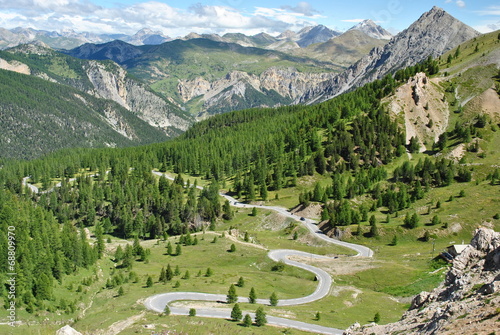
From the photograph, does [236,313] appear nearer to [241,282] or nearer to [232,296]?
[232,296]

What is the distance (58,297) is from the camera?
3428 inches

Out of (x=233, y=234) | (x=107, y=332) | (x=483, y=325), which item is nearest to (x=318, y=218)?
(x=233, y=234)

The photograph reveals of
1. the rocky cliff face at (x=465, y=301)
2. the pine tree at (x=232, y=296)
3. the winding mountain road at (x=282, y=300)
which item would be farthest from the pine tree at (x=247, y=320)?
the rocky cliff face at (x=465, y=301)

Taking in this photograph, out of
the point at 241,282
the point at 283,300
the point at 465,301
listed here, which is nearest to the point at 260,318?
the point at 283,300

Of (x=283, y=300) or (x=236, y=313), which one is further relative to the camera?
(x=283, y=300)

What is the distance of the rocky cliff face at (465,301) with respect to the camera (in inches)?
1256

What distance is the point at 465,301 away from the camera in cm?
3678

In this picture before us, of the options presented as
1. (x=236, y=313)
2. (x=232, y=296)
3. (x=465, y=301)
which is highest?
(x=465, y=301)

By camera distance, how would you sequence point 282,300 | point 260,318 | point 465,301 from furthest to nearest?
point 282,300 → point 260,318 → point 465,301

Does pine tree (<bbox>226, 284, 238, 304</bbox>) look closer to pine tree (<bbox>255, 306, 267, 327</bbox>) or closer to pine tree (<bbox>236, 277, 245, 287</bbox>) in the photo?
pine tree (<bbox>255, 306, 267, 327</bbox>)

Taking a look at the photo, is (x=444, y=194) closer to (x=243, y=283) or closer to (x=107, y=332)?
(x=243, y=283)

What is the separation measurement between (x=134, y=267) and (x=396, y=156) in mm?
138905

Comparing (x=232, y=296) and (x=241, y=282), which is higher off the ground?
(x=232, y=296)

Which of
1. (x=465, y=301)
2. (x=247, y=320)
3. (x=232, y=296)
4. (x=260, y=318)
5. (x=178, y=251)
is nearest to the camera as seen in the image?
(x=465, y=301)
